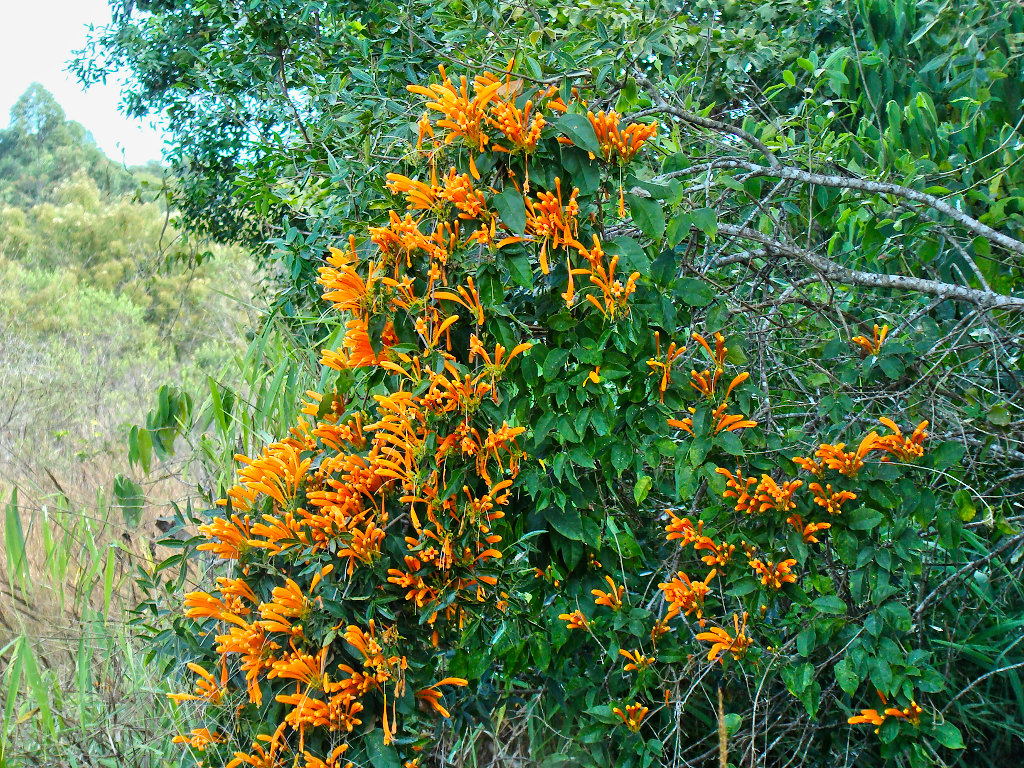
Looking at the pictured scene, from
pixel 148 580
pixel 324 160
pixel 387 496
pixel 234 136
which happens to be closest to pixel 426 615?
pixel 387 496

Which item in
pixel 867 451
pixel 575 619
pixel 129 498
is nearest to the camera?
pixel 867 451

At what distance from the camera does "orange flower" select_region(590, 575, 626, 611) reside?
174 centimetres

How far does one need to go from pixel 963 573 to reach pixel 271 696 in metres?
1.45

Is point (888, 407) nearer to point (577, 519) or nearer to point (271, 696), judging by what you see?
point (577, 519)

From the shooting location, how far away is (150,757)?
2240 millimetres

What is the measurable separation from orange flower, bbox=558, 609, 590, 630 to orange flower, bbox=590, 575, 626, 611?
0.15ft

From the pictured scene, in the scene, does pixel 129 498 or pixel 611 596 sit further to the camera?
pixel 129 498

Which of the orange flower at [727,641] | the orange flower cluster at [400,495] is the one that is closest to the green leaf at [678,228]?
the orange flower cluster at [400,495]

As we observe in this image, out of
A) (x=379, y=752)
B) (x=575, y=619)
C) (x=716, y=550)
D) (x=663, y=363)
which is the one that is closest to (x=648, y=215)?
(x=663, y=363)

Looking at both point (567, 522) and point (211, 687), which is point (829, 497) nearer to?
point (567, 522)

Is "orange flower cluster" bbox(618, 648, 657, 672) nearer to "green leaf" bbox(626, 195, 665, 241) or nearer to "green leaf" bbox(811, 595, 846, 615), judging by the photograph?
"green leaf" bbox(811, 595, 846, 615)

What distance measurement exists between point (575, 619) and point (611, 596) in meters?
0.09

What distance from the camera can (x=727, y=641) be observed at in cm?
168

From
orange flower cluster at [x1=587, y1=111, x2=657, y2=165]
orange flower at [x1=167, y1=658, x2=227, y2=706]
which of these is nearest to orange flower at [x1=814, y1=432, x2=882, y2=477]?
orange flower cluster at [x1=587, y1=111, x2=657, y2=165]
